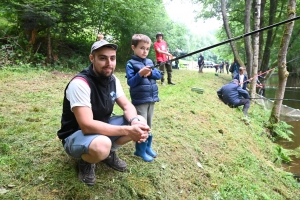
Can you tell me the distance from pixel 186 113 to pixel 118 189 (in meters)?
3.18

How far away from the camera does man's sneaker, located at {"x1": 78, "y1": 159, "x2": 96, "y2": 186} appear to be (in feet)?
8.11

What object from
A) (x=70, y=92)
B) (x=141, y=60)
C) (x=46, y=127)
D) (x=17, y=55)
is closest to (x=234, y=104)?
(x=141, y=60)

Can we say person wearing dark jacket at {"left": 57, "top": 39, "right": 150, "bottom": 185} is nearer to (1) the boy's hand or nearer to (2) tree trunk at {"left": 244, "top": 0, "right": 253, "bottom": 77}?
(1) the boy's hand

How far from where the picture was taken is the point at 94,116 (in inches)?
94.1

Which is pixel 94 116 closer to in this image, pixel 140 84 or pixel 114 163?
pixel 114 163

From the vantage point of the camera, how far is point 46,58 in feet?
28.5

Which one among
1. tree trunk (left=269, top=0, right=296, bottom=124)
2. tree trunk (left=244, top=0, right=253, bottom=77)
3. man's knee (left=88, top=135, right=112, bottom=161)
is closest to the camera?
man's knee (left=88, top=135, right=112, bottom=161)

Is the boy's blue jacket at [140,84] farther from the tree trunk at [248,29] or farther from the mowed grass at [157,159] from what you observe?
the tree trunk at [248,29]

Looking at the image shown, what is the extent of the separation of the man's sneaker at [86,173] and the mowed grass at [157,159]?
6cm

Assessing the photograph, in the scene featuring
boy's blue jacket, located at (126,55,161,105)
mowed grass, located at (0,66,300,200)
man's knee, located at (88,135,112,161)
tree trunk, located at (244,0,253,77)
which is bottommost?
mowed grass, located at (0,66,300,200)

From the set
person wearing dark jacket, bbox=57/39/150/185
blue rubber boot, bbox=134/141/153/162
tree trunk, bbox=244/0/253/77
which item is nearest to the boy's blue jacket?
person wearing dark jacket, bbox=57/39/150/185

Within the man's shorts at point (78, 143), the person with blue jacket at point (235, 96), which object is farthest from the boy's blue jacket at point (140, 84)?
the person with blue jacket at point (235, 96)

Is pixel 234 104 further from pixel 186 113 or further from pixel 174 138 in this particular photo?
pixel 174 138

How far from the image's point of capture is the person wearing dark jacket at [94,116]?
2.12m
